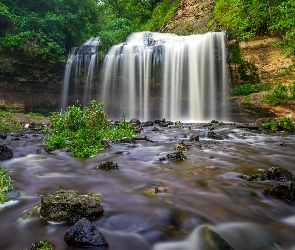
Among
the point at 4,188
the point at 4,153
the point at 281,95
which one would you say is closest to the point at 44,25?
the point at 4,153

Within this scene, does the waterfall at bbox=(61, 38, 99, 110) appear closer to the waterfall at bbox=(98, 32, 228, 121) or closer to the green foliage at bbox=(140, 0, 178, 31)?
the waterfall at bbox=(98, 32, 228, 121)

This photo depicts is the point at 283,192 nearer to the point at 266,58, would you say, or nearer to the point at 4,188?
the point at 4,188

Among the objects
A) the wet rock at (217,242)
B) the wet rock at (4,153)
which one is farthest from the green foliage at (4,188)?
the wet rock at (217,242)

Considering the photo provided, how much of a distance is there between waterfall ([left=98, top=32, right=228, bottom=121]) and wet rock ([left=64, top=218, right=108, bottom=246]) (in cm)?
1797

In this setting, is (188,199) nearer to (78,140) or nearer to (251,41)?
(78,140)

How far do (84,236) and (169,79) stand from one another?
63.9 feet

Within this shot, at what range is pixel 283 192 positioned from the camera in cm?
324

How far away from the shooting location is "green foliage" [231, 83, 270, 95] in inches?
706

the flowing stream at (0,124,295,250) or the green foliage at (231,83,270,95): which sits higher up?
the green foliage at (231,83,270,95)

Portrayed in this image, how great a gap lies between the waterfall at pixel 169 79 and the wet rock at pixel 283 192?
1631 cm

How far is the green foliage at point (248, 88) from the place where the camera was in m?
17.9

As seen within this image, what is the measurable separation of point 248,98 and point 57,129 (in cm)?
1393

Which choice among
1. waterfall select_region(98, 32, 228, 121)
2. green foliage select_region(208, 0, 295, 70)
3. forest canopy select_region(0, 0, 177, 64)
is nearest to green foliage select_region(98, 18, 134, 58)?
forest canopy select_region(0, 0, 177, 64)

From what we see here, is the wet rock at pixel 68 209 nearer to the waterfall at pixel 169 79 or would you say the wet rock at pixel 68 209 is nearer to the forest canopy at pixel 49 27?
the waterfall at pixel 169 79
